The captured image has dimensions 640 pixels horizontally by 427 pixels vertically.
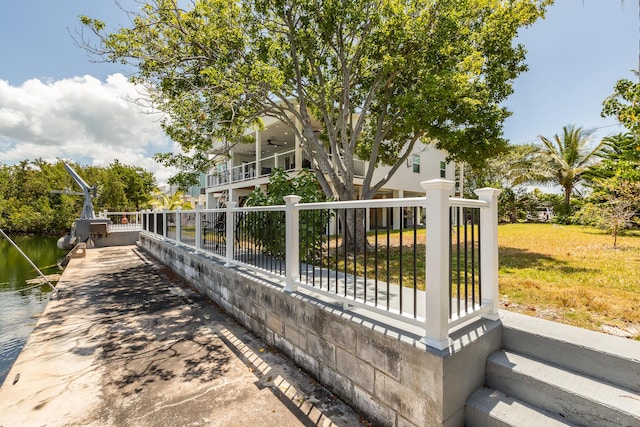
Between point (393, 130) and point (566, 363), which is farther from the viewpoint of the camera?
point (393, 130)

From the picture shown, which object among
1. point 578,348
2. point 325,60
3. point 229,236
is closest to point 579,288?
point 578,348

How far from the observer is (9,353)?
Result: 4.25 metres

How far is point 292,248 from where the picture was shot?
3.52 metres

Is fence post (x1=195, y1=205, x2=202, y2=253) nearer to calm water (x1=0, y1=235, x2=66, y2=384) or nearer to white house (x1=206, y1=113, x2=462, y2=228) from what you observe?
calm water (x1=0, y1=235, x2=66, y2=384)

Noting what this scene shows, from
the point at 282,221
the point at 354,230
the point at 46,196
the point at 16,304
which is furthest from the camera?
the point at 46,196

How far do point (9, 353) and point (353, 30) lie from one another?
9.05 meters

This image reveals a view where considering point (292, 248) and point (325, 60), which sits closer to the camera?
point (292, 248)

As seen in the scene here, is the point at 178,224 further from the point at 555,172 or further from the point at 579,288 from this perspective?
the point at 555,172

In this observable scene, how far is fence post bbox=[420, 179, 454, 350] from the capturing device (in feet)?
6.58

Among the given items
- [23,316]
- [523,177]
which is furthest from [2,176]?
[523,177]

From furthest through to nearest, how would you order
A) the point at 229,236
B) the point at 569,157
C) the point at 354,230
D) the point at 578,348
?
the point at 569,157 < the point at 229,236 < the point at 354,230 < the point at 578,348

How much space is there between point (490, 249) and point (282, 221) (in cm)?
312

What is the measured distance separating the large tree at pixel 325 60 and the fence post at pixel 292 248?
12.7 feet

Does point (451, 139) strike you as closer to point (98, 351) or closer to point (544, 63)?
point (544, 63)
